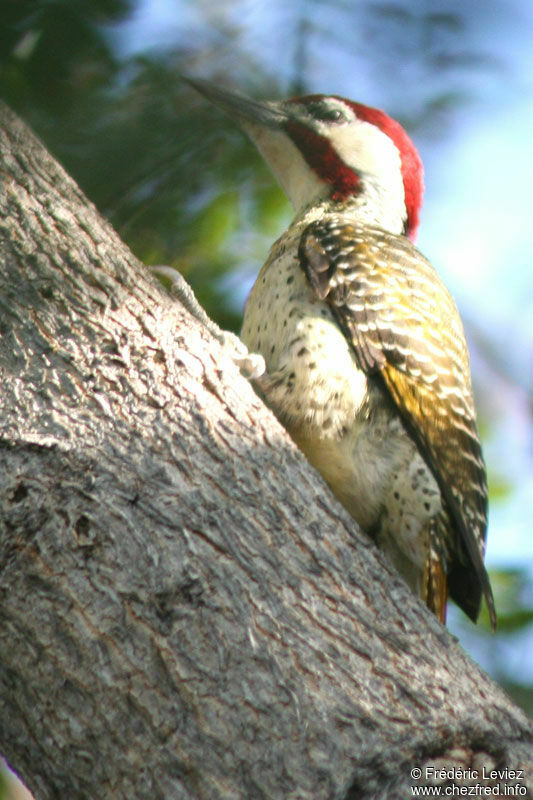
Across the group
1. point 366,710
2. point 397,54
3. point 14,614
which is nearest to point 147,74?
point 397,54

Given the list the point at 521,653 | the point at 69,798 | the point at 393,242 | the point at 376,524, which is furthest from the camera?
the point at 521,653

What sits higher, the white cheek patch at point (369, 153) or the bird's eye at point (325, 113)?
the bird's eye at point (325, 113)

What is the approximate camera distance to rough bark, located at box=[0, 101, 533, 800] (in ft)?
6.15

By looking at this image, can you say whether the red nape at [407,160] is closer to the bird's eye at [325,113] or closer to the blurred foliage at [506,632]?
the bird's eye at [325,113]

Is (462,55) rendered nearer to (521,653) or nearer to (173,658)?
(173,658)

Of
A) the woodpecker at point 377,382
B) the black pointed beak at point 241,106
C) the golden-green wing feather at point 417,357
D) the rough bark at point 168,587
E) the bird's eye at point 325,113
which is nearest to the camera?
the rough bark at point 168,587

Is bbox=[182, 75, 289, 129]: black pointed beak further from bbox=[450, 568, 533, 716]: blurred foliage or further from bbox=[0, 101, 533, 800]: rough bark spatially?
bbox=[450, 568, 533, 716]: blurred foliage

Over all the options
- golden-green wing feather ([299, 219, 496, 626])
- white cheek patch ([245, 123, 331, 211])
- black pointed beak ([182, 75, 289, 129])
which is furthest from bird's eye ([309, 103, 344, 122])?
golden-green wing feather ([299, 219, 496, 626])

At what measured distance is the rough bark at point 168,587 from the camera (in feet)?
6.15

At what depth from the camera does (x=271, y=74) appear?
2.81 m

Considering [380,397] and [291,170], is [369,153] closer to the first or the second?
[291,170]

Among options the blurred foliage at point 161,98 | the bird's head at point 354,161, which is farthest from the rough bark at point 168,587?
the bird's head at point 354,161

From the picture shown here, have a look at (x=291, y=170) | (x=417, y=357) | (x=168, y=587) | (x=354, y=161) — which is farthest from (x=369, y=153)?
(x=168, y=587)

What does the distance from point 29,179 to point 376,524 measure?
1588 millimetres
